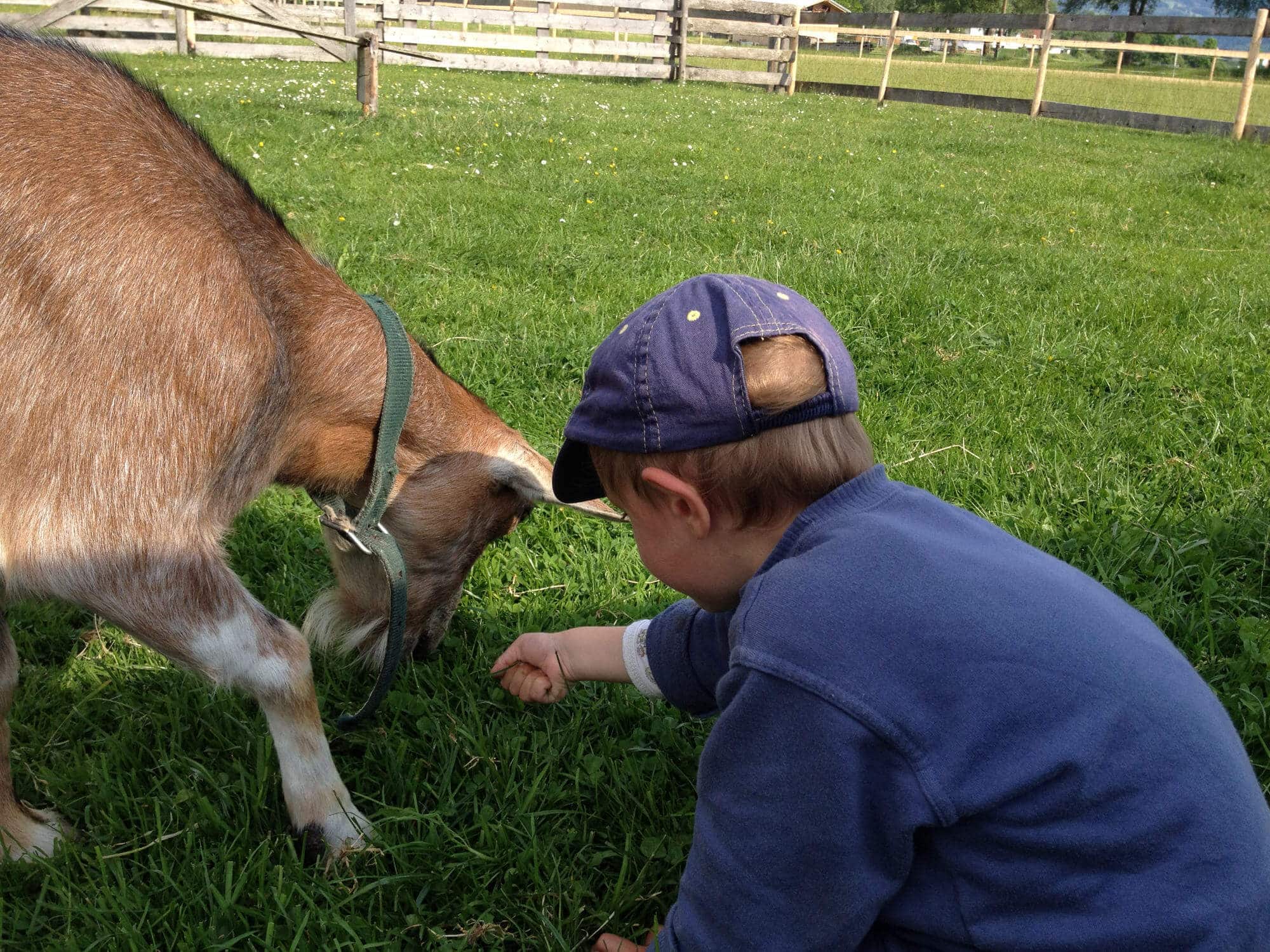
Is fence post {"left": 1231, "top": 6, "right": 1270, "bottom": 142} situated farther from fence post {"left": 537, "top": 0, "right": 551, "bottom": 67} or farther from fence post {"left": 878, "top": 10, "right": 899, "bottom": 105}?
fence post {"left": 537, "top": 0, "right": 551, "bottom": 67}

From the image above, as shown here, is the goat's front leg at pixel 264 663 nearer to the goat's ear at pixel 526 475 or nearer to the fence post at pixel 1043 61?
the goat's ear at pixel 526 475

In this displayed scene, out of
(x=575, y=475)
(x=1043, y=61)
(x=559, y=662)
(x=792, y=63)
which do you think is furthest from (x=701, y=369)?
(x=792, y=63)

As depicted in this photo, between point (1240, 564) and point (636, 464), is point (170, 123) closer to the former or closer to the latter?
point (636, 464)

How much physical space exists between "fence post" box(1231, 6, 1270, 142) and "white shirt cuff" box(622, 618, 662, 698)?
15.6 meters

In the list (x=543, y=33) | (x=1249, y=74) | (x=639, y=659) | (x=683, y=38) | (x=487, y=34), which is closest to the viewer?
(x=639, y=659)

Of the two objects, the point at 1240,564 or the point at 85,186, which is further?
the point at 1240,564

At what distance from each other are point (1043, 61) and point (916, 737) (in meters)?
Result: 19.0

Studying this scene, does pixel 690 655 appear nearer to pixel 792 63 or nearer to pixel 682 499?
pixel 682 499

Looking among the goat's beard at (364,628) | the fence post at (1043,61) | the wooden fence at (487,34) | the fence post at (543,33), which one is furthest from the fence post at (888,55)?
the goat's beard at (364,628)

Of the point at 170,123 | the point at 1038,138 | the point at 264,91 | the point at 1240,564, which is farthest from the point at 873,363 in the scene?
the point at 1038,138

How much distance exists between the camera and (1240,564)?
9.97 feet

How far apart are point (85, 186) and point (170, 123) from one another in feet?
1.25

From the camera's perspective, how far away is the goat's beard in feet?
8.71

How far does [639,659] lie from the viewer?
2.17m
